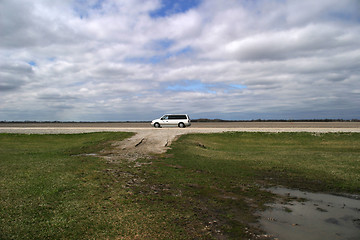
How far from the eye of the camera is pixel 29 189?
8719mm

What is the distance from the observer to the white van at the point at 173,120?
45719 mm

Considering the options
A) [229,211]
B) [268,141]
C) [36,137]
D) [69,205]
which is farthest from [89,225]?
[36,137]

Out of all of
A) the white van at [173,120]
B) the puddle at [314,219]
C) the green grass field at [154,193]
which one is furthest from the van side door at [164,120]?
the puddle at [314,219]

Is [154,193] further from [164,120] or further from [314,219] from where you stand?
[164,120]

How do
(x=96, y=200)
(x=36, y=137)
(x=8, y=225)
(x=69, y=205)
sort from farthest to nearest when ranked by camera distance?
(x=36, y=137) → (x=96, y=200) → (x=69, y=205) → (x=8, y=225)

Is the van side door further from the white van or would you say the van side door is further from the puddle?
the puddle

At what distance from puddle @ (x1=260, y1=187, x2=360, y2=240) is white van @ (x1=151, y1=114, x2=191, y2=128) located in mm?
36709

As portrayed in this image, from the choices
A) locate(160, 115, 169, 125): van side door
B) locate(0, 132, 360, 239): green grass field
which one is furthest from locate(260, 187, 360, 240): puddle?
locate(160, 115, 169, 125): van side door

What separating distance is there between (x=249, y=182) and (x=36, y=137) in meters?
29.7

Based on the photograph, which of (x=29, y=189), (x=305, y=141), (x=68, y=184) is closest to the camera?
(x=29, y=189)

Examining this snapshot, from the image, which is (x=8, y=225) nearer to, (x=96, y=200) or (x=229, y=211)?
(x=96, y=200)

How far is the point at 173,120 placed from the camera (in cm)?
4591

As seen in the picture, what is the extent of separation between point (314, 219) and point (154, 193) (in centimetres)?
481

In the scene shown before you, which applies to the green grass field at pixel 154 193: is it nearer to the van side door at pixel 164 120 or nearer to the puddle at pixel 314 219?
the puddle at pixel 314 219
